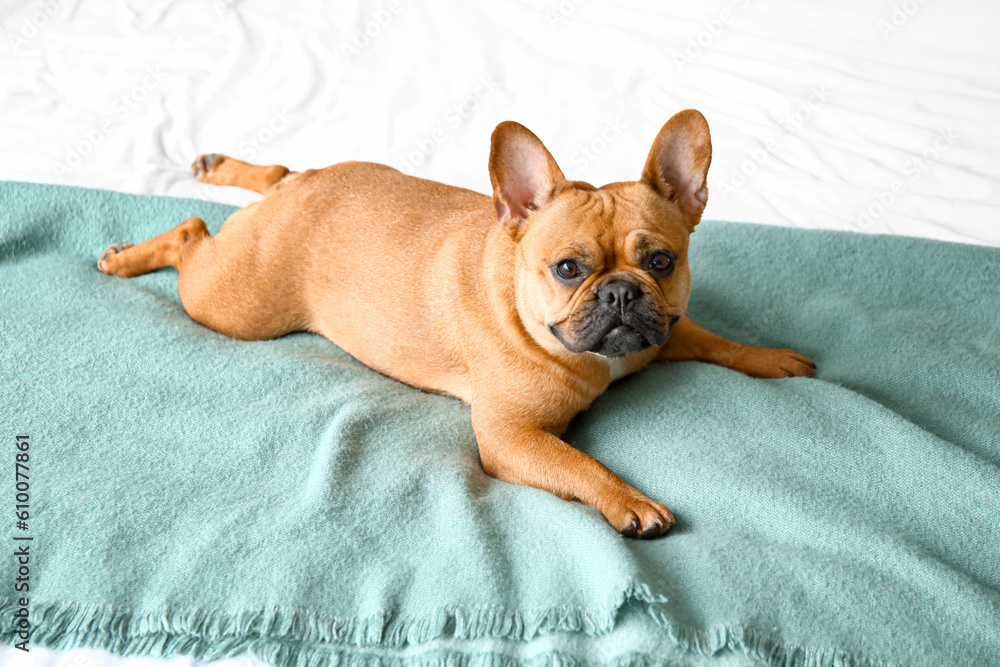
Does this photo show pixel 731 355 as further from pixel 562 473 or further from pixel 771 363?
pixel 562 473

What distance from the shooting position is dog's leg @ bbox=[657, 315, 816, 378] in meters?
2.60

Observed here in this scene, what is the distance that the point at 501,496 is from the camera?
84.7 inches

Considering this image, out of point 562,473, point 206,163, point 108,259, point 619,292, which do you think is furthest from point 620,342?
point 206,163

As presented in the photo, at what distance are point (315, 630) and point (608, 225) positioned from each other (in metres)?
1.24

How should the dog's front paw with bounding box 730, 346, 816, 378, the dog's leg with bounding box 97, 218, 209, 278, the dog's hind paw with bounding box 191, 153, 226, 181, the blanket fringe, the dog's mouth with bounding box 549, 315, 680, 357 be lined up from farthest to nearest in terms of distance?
the dog's hind paw with bounding box 191, 153, 226, 181
the dog's leg with bounding box 97, 218, 209, 278
the dog's front paw with bounding box 730, 346, 816, 378
the dog's mouth with bounding box 549, 315, 680, 357
the blanket fringe

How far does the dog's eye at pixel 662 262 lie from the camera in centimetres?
217

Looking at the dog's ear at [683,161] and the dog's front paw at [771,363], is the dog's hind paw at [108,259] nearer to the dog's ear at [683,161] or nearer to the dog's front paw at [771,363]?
the dog's ear at [683,161]

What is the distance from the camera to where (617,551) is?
1.81 meters

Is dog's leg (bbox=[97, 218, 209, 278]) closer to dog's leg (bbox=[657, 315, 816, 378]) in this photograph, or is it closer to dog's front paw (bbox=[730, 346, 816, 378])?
dog's leg (bbox=[657, 315, 816, 378])

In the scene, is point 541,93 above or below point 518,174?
below

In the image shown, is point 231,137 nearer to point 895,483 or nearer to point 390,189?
point 390,189

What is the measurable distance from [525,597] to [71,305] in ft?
6.33

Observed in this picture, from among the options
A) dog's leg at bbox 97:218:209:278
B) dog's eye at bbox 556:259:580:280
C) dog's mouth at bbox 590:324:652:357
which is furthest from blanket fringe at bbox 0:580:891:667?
dog's leg at bbox 97:218:209:278

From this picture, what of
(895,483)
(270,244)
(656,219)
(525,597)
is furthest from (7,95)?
(895,483)
